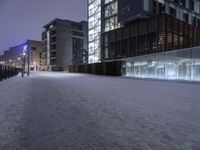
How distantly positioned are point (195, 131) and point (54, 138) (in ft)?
12.2

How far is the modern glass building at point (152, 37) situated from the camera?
1145 inches

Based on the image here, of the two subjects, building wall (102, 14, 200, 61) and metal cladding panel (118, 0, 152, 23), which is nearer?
building wall (102, 14, 200, 61)

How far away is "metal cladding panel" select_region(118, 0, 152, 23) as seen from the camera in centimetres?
4338

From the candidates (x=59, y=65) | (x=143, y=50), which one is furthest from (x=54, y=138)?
(x=59, y=65)

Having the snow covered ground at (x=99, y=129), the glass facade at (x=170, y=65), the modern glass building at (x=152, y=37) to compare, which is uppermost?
the modern glass building at (x=152, y=37)

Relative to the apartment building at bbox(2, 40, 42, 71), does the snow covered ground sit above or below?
below

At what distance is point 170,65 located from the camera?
29.9m

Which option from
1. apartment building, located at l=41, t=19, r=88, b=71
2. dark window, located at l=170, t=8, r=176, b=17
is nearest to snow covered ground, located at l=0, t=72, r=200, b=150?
dark window, located at l=170, t=8, r=176, b=17

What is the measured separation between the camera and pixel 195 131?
17.1ft

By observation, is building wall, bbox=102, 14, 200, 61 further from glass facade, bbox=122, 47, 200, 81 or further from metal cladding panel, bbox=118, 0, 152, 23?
glass facade, bbox=122, 47, 200, 81

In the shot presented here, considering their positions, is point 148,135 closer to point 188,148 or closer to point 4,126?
point 188,148

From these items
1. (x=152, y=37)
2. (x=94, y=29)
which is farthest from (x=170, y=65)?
(x=94, y=29)

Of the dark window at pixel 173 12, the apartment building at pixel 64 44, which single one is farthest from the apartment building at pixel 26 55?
the dark window at pixel 173 12

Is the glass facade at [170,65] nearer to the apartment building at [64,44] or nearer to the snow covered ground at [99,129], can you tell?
the snow covered ground at [99,129]
